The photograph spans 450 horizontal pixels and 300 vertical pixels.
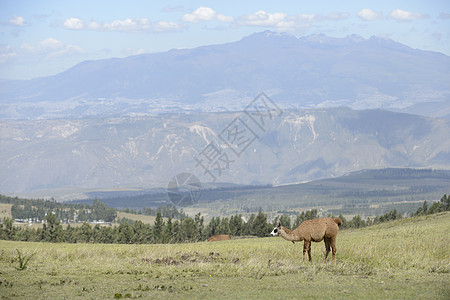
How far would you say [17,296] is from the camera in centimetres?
1856

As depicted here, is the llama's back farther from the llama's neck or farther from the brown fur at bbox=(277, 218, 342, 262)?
the llama's neck

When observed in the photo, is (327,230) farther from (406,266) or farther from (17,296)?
(17,296)

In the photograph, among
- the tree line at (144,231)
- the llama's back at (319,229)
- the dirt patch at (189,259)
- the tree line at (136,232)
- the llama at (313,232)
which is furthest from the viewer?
the tree line at (136,232)

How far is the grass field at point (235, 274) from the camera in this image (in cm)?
1875

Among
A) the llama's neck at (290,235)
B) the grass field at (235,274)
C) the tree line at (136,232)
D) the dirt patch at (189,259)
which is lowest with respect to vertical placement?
the tree line at (136,232)

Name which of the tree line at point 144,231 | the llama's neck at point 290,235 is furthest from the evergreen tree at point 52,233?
the llama's neck at point 290,235

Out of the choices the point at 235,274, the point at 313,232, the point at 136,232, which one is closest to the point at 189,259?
the point at 235,274

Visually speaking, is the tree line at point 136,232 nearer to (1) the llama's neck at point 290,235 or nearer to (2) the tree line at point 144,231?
(2) the tree line at point 144,231

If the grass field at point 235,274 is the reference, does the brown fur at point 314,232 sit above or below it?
above

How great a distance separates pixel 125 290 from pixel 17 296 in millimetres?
3301

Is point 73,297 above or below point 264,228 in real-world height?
above

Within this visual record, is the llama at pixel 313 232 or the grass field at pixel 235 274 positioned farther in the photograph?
the llama at pixel 313 232

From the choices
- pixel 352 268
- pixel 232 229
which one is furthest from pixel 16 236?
pixel 352 268

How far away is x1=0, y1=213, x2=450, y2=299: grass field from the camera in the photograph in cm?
1875
